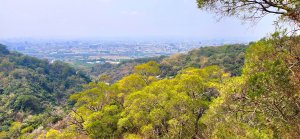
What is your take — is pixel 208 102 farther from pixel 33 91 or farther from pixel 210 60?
pixel 33 91

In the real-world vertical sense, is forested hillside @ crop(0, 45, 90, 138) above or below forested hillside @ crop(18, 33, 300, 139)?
below

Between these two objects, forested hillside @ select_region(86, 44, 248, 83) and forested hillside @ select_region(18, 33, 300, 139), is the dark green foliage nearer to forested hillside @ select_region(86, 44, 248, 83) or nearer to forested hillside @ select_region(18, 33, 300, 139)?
forested hillside @ select_region(86, 44, 248, 83)

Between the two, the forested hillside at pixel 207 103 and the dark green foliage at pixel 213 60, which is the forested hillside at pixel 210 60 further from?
the forested hillside at pixel 207 103

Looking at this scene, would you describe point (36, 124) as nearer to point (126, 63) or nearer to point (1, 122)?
point (1, 122)

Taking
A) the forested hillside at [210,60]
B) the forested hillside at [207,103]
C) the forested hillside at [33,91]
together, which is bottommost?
the forested hillside at [33,91]

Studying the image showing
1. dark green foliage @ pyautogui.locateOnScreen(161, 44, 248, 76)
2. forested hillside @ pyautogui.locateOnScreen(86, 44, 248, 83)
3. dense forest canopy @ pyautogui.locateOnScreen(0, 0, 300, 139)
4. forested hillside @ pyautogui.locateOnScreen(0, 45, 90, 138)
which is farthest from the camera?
forested hillside @ pyautogui.locateOnScreen(86, 44, 248, 83)

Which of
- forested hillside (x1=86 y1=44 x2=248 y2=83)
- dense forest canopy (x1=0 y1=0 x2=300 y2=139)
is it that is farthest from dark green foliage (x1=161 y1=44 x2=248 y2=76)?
dense forest canopy (x1=0 y1=0 x2=300 y2=139)

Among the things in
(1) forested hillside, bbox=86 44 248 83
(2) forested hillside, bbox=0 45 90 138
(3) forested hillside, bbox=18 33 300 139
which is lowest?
(2) forested hillside, bbox=0 45 90 138

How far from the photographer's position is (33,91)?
4003 cm

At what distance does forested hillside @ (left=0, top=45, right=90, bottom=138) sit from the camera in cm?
2677

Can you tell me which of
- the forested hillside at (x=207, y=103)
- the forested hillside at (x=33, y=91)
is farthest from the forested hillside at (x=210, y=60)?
the forested hillside at (x=207, y=103)

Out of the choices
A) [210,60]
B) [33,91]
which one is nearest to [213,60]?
[210,60]

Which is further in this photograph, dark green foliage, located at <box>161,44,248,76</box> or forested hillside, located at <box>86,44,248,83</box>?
forested hillside, located at <box>86,44,248,83</box>

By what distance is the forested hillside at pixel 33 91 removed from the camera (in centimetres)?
2677
